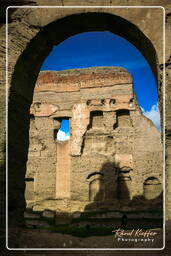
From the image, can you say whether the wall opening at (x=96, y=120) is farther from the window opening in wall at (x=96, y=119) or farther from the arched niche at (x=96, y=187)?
the arched niche at (x=96, y=187)

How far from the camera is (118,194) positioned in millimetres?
16484

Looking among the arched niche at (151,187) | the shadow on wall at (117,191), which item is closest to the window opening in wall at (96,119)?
the shadow on wall at (117,191)

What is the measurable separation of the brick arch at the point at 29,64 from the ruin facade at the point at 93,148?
10.6 m

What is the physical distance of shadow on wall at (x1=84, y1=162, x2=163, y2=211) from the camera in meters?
15.8

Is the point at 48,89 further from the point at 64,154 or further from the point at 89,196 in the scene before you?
the point at 89,196

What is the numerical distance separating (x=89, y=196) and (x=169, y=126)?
11.8 meters

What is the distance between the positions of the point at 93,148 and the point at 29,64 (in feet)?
37.6

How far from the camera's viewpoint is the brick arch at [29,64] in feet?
18.6

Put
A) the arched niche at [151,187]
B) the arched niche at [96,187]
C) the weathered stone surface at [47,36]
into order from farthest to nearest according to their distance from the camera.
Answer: the arched niche at [96,187] < the arched niche at [151,187] < the weathered stone surface at [47,36]

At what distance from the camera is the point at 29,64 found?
6078 mm

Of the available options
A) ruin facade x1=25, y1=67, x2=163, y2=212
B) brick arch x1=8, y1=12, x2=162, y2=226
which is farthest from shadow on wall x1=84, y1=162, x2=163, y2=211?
brick arch x1=8, y1=12, x2=162, y2=226

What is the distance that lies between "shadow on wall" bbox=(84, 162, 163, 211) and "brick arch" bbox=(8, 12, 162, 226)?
10464 mm

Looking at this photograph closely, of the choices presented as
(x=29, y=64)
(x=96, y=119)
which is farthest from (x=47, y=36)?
(x=96, y=119)

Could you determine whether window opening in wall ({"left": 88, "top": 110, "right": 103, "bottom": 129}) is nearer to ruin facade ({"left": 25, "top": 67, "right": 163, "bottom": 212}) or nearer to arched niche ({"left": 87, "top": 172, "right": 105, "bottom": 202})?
ruin facade ({"left": 25, "top": 67, "right": 163, "bottom": 212})
